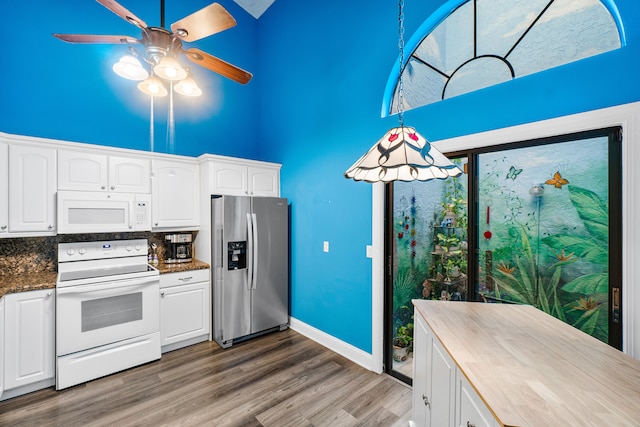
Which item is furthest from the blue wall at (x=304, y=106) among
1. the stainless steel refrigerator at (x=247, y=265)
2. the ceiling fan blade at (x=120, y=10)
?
the ceiling fan blade at (x=120, y=10)

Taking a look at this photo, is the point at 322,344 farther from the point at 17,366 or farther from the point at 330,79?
the point at 330,79

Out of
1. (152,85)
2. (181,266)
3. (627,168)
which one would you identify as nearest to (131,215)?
(181,266)

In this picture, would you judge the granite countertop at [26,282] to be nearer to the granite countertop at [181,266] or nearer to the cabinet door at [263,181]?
the granite countertop at [181,266]

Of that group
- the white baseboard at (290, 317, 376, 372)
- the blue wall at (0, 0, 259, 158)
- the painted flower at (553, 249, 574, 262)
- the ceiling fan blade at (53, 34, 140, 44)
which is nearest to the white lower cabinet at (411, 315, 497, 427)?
the white baseboard at (290, 317, 376, 372)

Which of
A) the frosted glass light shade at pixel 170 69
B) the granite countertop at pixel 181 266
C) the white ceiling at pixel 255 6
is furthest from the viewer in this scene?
the white ceiling at pixel 255 6

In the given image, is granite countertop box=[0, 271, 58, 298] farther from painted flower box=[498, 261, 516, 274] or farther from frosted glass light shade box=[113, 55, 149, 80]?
painted flower box=[498, 261, 516, 274]

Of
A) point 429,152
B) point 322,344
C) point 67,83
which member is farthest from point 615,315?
point 67,83

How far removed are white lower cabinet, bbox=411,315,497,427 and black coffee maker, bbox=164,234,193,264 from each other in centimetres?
277

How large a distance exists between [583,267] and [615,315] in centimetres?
28

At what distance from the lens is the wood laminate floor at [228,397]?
2.07 metres

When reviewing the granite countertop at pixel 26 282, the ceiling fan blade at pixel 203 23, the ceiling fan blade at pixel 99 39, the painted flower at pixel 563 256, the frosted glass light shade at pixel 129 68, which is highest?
the ceiling fan blade at pixel 203 23

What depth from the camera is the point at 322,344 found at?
324 cm

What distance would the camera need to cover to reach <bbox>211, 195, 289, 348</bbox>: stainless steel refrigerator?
319 cm

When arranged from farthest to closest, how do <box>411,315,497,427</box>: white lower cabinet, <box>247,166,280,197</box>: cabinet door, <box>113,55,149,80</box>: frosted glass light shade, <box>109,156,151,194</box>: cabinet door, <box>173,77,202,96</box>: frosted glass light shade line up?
A: <box>247,166,280,197</box>: cabinet door < <box>109,156,151,194</box>: cabinet door < <box>173,77,202,96</box>: frosted glass light shade < <box>113,55,149,80</box>: frosted glass light shade < <box>411,315,497,427</box>: white lower cabinet
